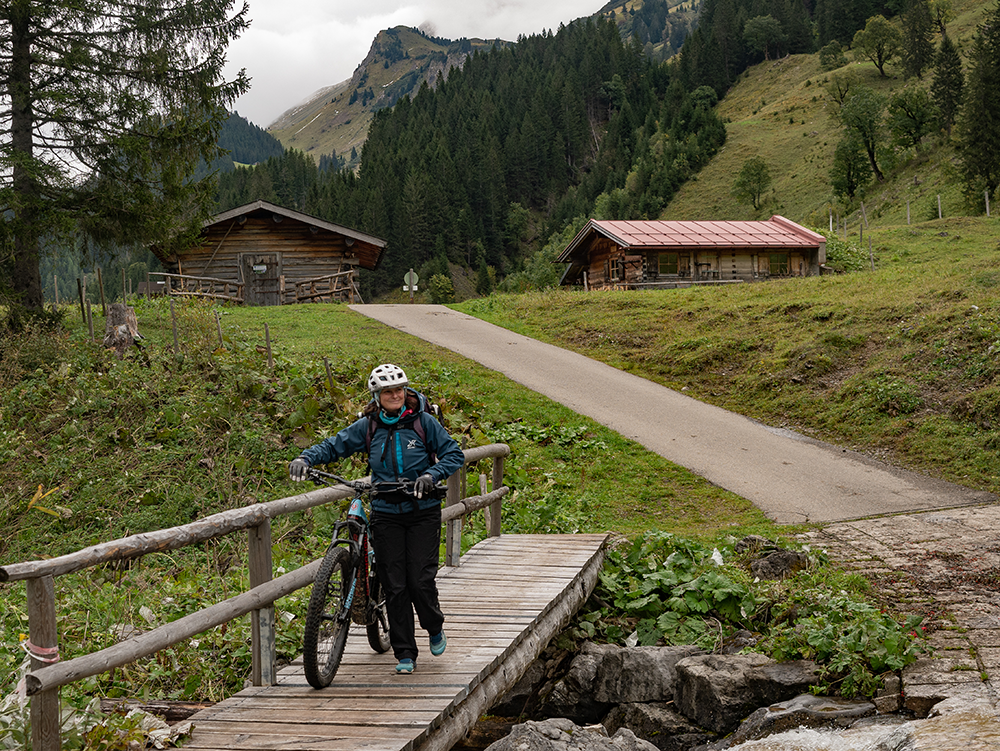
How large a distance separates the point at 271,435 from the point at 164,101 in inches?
407

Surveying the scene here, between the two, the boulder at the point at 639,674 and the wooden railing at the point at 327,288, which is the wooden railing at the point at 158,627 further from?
the wooden railing at the point at 327,288

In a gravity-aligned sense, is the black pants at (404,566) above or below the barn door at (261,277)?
below

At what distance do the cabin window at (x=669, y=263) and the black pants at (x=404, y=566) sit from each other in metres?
30.7

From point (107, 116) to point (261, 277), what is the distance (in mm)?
16920

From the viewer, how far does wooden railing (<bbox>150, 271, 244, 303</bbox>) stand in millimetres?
32031

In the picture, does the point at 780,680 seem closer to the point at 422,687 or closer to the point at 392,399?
the point at 422,687

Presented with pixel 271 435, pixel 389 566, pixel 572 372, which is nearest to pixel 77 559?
pixel 389 566

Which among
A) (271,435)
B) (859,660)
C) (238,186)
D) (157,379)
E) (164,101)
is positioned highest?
(238,186)

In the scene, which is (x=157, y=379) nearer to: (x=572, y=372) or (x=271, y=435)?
(x=271, y=435)

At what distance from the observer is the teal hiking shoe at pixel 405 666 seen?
15.6 feet

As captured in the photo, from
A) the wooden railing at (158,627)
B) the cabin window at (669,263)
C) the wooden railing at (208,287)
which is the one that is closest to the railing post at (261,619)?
the wooden railing at (158,627)

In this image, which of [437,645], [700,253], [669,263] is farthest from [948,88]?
[437,645]

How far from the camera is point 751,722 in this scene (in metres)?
5.03

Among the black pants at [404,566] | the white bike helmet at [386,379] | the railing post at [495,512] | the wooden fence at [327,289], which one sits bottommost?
the railing post at [495,512]
